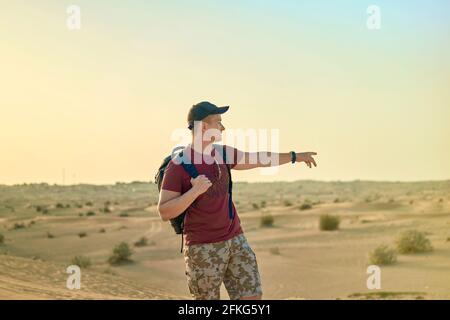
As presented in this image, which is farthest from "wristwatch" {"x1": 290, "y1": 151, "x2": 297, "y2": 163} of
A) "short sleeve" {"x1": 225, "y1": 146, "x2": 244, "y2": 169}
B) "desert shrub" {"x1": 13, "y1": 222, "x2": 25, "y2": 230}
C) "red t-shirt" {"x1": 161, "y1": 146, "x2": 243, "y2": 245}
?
"desert shrub" {"x1": 13, "y1": 222, "x2": 25, "y2": 230}

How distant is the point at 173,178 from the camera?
17.5ft

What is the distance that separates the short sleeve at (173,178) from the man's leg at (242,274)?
2.08ft

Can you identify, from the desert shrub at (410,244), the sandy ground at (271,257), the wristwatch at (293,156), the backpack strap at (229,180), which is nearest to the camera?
the backpack strap at (229,180)

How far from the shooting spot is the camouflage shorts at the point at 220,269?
536 centimetres

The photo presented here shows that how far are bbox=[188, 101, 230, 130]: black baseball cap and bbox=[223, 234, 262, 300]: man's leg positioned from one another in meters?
1.02

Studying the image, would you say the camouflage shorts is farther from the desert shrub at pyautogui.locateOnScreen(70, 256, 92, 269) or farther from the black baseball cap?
the desert shrub at pyautogui.locateOnScreen(70, 256, 92, 269)

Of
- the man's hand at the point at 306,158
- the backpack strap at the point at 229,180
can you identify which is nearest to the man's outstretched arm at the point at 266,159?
the man's hand at the point at 306,158

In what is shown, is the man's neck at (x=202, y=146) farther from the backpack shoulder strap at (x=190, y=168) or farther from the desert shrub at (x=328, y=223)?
the desert shrub at (x=328, y=223)

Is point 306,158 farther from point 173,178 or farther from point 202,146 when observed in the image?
point 173,178

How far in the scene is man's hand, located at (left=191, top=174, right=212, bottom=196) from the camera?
16.9ft

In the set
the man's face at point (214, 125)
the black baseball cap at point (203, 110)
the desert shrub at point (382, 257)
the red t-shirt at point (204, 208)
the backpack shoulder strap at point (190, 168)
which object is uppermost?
the black baseball cap at point (203, 110)

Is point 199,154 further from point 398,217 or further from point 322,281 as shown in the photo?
point 398,217

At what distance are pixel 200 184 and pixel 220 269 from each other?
724 millimetres
